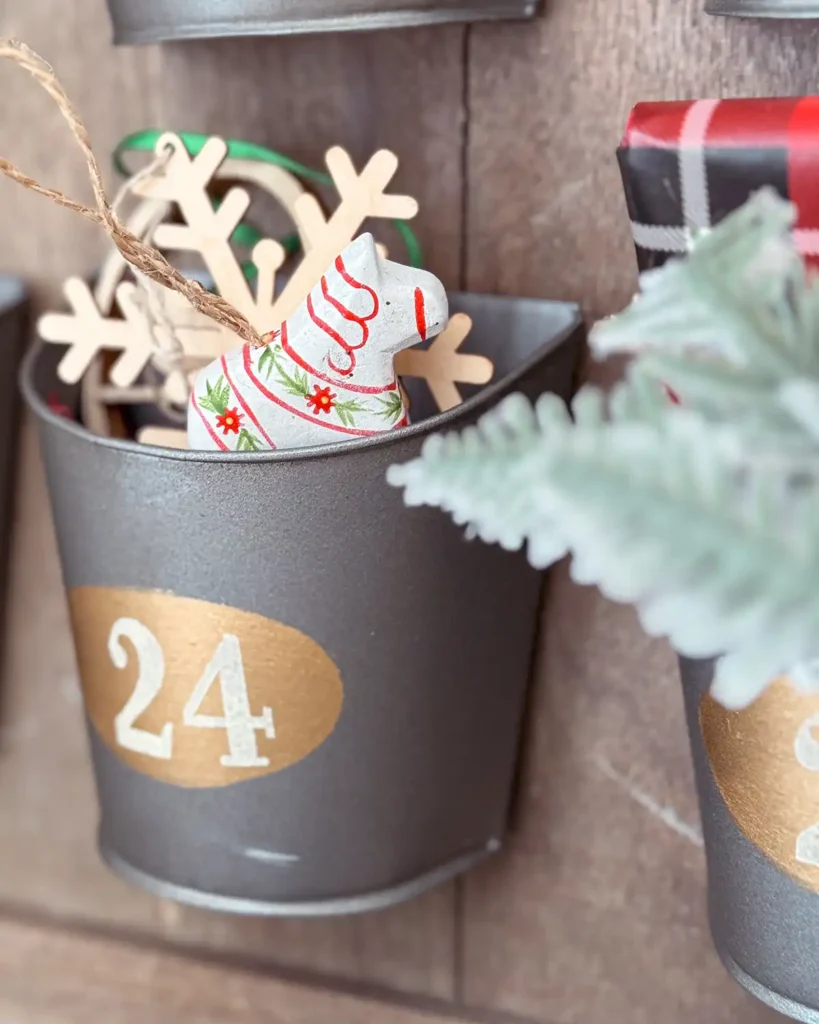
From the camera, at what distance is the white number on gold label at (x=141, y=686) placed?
46 cm

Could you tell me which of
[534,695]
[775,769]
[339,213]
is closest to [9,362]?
[339,213]

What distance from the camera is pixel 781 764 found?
39cm

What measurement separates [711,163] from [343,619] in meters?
0.23

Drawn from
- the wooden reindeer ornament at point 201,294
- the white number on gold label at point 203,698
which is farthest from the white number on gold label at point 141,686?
the wooden reindeer ornament at point 201,294

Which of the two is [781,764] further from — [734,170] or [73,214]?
[73,214]

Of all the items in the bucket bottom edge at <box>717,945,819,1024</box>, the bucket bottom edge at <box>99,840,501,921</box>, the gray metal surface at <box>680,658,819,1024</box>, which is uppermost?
the gray metal surface at <box>680,658,819,1024</box>

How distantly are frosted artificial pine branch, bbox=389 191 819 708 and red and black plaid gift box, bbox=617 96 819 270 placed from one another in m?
0.09

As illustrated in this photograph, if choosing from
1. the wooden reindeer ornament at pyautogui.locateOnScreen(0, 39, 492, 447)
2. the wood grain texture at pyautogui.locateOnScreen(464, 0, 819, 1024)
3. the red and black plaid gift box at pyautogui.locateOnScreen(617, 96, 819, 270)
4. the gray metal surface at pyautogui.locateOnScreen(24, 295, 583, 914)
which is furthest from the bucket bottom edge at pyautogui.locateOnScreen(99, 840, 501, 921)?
the red and black plaid gift box at pyautogui.locateOnScreen(617, 96, 819, 270)

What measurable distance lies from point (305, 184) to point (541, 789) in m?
0.36

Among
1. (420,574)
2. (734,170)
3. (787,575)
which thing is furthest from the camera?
(420,574)

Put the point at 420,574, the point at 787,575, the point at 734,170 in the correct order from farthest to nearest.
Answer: the point at 420,574, the point at 734,170, the point at 787,575

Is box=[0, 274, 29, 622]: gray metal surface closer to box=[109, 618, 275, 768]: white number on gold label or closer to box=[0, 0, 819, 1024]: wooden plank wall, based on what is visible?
box=[0, 0, 819, 1024]: wooden plank wall

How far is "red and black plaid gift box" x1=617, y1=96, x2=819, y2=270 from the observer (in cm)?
34

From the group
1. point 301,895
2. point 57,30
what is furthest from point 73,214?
point 301,895
